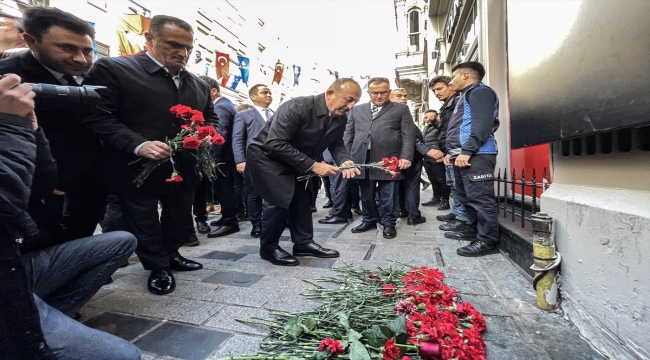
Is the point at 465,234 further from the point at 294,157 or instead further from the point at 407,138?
the point at 294,157

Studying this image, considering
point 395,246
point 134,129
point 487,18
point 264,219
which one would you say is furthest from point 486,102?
point 134,129

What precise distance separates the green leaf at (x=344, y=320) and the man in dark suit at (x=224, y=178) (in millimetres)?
2876

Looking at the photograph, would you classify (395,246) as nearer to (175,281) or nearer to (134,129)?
(175,281)

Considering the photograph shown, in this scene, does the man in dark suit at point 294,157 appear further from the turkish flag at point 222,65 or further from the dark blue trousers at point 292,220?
the turkish flag at point 222,65

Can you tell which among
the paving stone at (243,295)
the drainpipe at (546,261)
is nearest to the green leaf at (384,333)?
the paving stone at (243,295)

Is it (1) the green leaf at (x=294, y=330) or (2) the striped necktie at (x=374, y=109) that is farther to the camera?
(2) the striped necktie at (x=374, y=109)

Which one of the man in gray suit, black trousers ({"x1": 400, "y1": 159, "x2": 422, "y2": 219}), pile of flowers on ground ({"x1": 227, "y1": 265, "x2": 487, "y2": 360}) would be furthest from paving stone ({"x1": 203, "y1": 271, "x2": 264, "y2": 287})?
black trousers ({"x1": 400, "y1": 159, "x2": 422, "y2": 219})

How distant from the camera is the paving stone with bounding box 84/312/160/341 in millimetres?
1664

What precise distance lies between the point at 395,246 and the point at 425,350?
213 cm

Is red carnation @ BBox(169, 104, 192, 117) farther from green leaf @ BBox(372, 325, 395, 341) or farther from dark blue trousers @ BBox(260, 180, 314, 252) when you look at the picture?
green leaf @ BBox(372, 325, 395, 341)

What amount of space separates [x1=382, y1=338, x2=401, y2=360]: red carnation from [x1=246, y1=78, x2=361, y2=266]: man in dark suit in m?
1.60

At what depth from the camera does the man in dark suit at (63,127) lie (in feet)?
5.72

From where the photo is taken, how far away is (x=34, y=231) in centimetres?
103

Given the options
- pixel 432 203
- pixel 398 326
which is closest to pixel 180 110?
pixel 398 326
